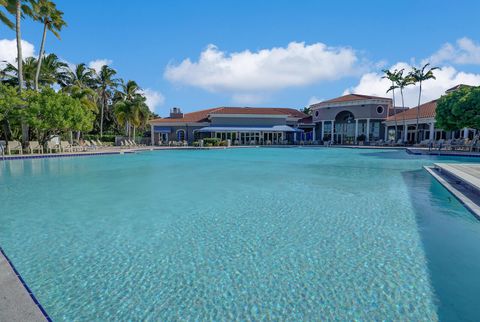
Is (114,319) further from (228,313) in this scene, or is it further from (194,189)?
(194,189)

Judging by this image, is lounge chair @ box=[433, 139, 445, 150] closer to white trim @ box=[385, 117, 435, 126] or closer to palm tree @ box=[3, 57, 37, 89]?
white trim @ box=[385, 117, 435, 126]

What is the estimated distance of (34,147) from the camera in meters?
20.8

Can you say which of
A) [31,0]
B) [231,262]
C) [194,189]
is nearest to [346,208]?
[231,262]

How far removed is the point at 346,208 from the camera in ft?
21.9

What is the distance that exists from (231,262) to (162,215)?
2663 millimetres

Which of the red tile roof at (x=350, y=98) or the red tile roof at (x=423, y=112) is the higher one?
the red tile roof at (x=350, y=98)

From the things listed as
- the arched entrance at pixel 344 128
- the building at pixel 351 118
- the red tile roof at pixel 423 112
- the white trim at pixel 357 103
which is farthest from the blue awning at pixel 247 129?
the red tile roof at pixel 423 112

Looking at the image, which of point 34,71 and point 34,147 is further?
point 34,71

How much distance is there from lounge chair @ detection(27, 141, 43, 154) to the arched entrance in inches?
1383

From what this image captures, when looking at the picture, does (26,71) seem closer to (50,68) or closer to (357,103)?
(50,68)

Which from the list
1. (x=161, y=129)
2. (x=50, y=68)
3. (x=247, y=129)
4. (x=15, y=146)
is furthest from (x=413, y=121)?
(x=50, y=68)

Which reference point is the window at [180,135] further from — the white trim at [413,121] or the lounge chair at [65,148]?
the white trim at [413,121]

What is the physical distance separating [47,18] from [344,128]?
3566 centimetres

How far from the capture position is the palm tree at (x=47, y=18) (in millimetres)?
20781
